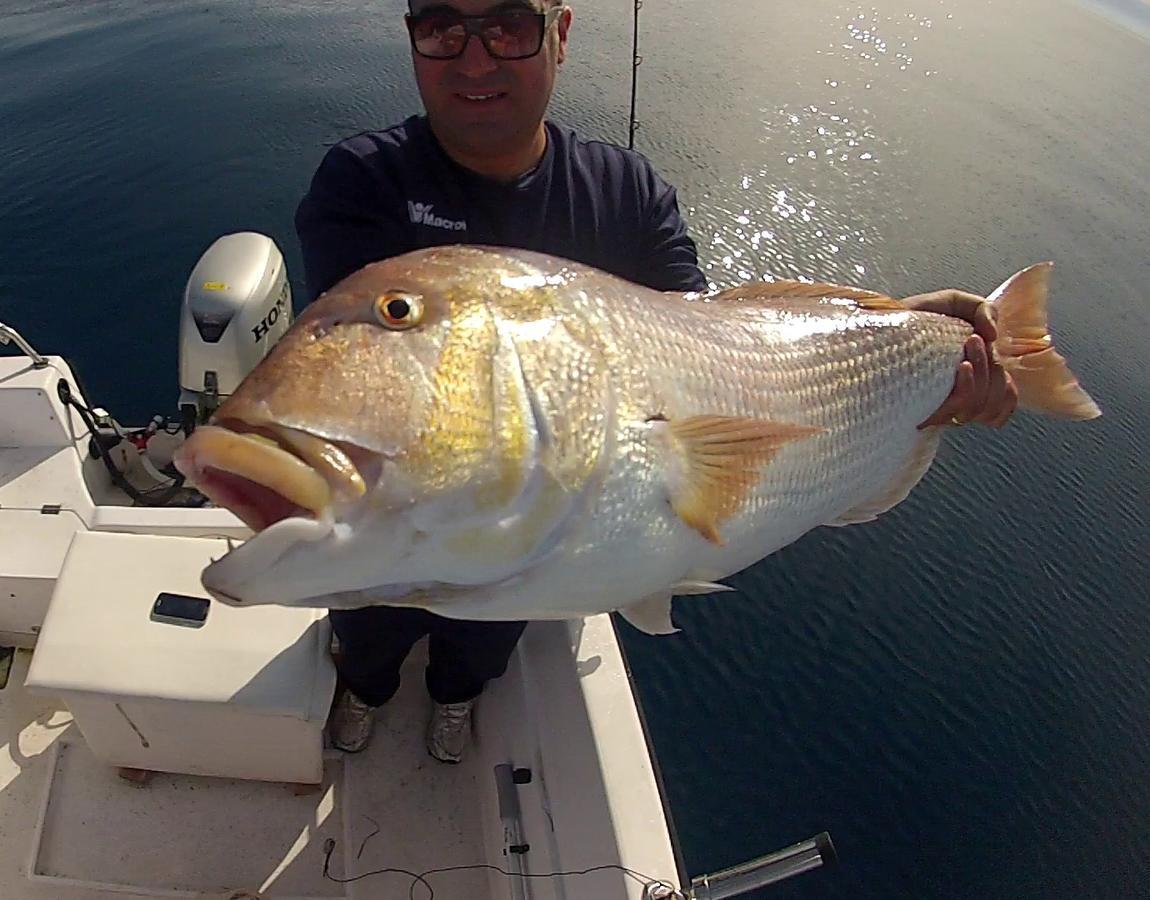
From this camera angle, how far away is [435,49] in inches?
82.6

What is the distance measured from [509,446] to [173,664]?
1.74m

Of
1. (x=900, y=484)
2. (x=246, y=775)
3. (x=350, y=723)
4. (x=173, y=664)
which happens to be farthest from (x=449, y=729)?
(x=900, y=484)

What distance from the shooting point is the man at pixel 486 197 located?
82.8 inches

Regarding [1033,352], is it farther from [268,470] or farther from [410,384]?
[268,470]

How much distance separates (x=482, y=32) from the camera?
2.06 m

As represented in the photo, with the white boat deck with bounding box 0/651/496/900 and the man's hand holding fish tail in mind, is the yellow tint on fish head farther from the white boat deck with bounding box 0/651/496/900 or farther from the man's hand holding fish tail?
the white boat deck with bounding box 0/651/496/900

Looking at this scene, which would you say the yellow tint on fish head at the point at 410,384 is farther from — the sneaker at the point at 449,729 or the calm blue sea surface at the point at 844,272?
the calm blue sea surface at the point at 844,272

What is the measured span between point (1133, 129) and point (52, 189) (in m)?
14.2

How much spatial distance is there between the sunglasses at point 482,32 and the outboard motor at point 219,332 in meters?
2.19

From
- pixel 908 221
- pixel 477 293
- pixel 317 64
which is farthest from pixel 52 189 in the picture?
pixel 908 221

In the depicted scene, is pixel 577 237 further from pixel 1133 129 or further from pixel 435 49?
pixel 1133 129

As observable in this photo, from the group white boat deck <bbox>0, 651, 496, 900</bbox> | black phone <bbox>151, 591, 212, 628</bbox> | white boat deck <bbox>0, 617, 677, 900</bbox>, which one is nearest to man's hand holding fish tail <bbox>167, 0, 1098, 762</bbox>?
black phone <bbox>151, 591, 212, 628</bbox>

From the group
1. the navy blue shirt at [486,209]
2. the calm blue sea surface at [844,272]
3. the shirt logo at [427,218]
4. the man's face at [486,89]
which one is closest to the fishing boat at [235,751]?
the navy blue shirt at [486,209]

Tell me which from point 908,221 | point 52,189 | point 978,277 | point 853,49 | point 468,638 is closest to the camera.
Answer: point 468,638
